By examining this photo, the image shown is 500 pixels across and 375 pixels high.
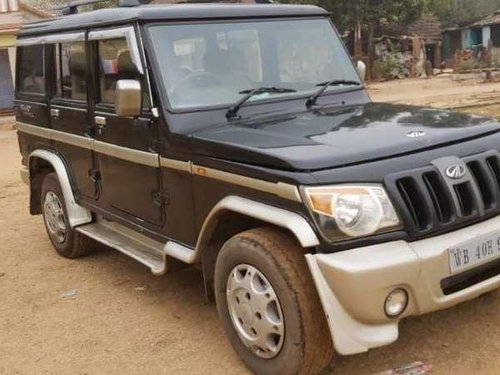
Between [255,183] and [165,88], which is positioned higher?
[165,88]

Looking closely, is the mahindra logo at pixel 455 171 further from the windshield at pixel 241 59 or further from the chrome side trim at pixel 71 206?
the chrome side trim at pixel 71 206

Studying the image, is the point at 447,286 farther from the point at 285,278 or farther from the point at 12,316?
the point at 12,316

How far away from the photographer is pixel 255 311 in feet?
11.3

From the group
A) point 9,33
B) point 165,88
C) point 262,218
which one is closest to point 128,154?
point 165,88

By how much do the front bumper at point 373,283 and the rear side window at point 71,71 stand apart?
288cm


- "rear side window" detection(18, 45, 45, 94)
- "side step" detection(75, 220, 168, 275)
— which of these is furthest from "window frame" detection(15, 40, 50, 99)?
"side step" detection(75, 220, 168, 275)

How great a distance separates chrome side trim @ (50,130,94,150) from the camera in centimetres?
514

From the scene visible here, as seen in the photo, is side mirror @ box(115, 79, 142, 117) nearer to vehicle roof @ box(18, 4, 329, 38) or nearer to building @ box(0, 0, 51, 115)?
vehicle roof @ box(18, 4, 329, 38)

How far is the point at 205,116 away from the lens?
409 cm

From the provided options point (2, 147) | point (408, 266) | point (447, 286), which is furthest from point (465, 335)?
point (2, 147)

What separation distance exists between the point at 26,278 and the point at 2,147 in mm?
11844

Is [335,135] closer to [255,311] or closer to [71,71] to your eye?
[255,311]

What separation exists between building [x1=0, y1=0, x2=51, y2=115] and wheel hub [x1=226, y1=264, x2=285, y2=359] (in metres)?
19.4

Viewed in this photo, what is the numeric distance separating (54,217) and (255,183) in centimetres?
327
